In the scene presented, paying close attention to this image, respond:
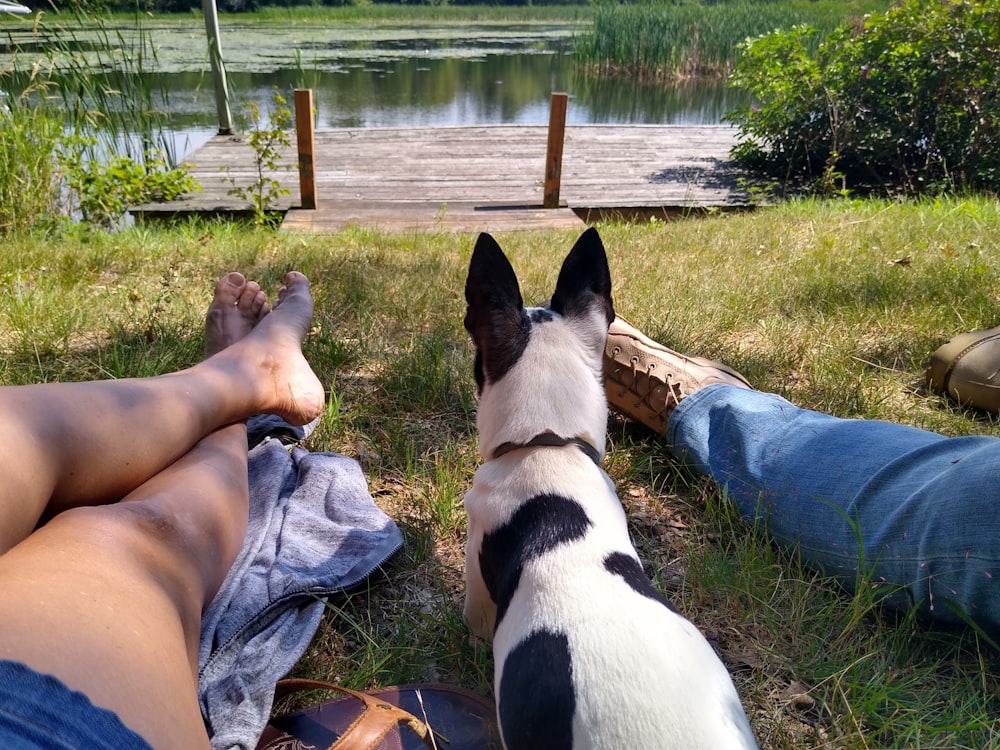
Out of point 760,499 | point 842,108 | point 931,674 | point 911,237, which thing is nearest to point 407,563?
point 760,499

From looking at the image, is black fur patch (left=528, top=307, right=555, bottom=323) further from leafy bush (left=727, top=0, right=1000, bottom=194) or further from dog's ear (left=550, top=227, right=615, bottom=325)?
leafy bush (left=727, top=0, right=1000, bottom=194)

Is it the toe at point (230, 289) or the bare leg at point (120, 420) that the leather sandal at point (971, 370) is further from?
the toe at point (230, 289)

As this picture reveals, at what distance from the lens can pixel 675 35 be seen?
1489 centimetres

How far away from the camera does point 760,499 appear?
1.88m

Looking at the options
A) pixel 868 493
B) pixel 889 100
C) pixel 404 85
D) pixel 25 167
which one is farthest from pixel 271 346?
pixel 404 85

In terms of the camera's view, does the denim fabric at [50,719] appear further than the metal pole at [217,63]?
No

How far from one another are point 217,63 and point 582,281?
24.9 ft

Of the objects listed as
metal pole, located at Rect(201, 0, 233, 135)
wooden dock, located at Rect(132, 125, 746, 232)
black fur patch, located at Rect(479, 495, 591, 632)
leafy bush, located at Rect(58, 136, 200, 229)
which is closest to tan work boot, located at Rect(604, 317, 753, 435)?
black fur patch, located at Rect(479, 495, 591, 632)

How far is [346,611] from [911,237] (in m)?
4.13

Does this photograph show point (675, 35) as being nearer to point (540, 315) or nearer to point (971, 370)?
point (971, 370)

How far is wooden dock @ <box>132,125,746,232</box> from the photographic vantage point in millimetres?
7031

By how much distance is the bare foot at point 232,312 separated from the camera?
8.90 ft

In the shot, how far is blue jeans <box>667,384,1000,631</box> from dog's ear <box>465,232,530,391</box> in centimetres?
80

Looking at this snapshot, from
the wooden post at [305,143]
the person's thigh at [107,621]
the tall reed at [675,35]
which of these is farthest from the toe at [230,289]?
the tall reed at [675,35]
